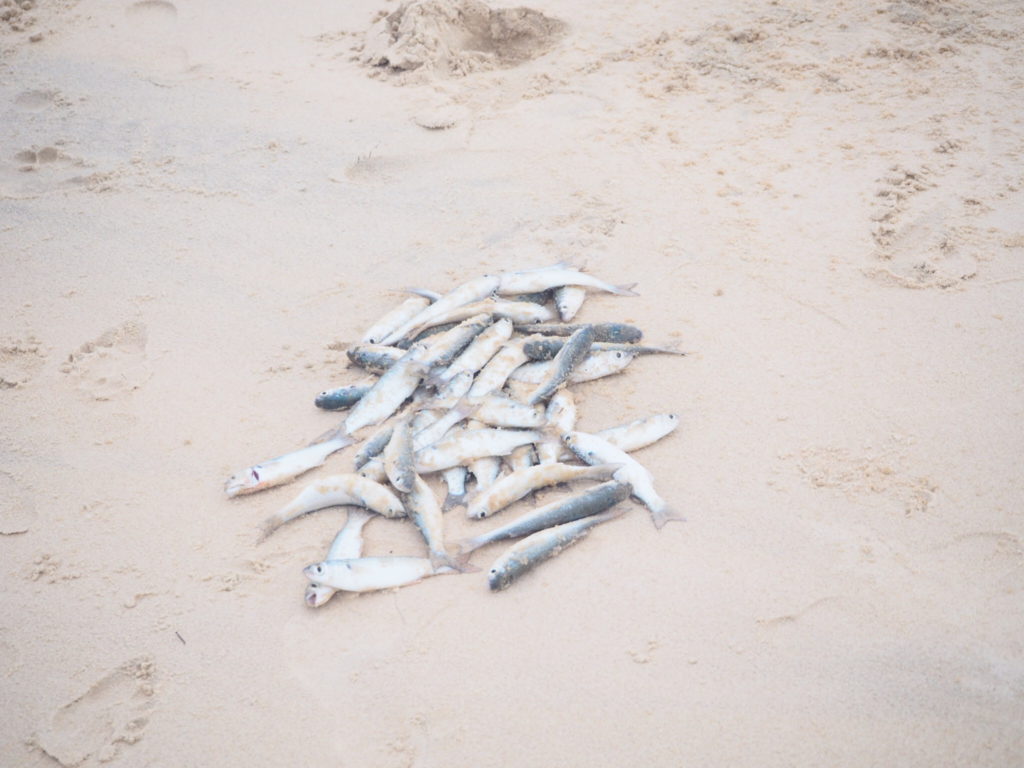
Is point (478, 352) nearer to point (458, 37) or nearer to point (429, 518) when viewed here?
point (429, 518)

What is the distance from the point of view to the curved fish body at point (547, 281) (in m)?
4.82

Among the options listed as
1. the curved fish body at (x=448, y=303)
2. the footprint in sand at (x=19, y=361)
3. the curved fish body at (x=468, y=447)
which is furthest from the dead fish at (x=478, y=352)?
the footprint in sand at (x=19, y=361)

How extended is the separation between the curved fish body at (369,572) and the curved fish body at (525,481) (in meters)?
0.38

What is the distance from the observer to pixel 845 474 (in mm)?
3658

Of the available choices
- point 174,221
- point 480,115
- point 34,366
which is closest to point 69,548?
point 34,366

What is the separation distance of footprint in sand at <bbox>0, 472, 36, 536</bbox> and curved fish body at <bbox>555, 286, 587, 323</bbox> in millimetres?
3197

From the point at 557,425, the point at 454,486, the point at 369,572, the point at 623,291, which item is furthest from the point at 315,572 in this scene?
the point at 623,291

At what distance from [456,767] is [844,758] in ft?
4.79

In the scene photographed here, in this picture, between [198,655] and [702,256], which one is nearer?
[198,655]

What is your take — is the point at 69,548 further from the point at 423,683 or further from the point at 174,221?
the point at 174,221

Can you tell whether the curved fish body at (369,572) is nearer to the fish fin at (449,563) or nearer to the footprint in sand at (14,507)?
the fish fin at (449,563)

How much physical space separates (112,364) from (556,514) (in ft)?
10.2

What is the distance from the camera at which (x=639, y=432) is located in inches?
154

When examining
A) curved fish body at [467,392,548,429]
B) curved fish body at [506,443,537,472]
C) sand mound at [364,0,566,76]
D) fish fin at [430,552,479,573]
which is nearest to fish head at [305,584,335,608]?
fish fin at [430,552,479,573]
